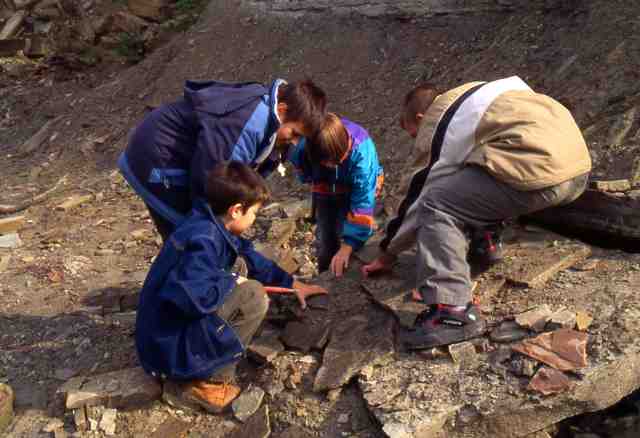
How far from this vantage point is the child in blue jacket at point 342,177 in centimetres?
361

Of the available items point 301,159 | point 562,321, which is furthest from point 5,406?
point 562,321

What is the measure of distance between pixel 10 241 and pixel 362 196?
371 cm

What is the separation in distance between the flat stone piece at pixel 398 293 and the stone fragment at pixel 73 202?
4.03 m

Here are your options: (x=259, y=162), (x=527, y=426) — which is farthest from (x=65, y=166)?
(x=527, y=426)

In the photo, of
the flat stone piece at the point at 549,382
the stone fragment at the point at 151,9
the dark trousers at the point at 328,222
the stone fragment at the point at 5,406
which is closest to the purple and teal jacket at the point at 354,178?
the dark trousers at the point at 328,222

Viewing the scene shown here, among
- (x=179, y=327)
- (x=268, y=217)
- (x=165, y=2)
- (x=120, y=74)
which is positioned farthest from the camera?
(x=165, y=2)

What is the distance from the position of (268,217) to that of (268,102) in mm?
2456

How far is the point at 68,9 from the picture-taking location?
11.2 m

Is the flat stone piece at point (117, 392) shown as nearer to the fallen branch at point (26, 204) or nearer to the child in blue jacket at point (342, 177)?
the child in blue jacket at point (342, 177)

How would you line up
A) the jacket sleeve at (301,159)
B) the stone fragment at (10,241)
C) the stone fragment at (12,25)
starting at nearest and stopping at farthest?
the jacket sleeve at (301,159)
the stone fragment at (10,241)
the stone fragment at (12,25)

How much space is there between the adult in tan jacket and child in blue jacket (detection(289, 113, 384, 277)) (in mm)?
494

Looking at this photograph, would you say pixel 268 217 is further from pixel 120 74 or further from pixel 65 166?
pixel 120 74

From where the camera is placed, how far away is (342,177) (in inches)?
157

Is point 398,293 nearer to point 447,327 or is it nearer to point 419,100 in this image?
point 447,327
